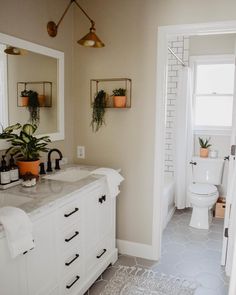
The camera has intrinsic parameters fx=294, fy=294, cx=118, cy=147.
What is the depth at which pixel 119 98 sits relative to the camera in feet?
8.90

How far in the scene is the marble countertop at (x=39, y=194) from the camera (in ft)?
5.45

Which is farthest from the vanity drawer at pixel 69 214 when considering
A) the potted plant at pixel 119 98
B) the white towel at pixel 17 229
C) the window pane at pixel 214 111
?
the window pane at pixel 214 111

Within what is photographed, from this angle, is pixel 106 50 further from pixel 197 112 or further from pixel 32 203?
pixel 197 112

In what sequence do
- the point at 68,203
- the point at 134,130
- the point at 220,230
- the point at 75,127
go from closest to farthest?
the point at 68,203 → the point at 134,130 → the point at 75,127 → the point at 220,230

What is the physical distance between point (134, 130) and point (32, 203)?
4.51 feet

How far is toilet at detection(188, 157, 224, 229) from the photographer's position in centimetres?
360

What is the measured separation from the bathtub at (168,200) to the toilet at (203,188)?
0.26 metres

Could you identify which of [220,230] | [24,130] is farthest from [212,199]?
[24,130]

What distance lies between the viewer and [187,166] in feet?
13.5

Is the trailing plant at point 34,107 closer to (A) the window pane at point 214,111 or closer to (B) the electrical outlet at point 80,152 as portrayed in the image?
(B) the electrical outlet at point 80,152

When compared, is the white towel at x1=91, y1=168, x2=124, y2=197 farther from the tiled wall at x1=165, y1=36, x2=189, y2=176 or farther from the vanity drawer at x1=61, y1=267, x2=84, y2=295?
the tiled wall at x1=165, y1=36, x2=189, y2=176

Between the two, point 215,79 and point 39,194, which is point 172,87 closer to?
point 215,79

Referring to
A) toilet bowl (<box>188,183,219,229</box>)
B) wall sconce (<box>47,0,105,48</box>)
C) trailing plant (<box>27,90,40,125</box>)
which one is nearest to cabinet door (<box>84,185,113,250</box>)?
trailing plant (<box>27,90,40,125</box>)

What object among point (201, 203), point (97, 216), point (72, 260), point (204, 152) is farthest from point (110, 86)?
point (204, 152)
